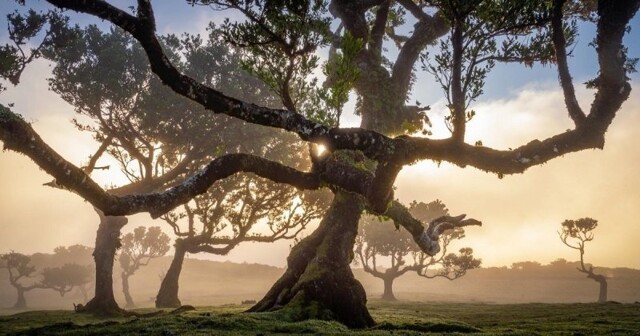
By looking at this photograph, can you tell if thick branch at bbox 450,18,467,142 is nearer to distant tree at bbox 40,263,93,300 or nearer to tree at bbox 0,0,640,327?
tree at bbox 0,0,640,327

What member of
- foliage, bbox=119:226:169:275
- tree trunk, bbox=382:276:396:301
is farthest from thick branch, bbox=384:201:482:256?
foliage, bbox=119:226:169:275

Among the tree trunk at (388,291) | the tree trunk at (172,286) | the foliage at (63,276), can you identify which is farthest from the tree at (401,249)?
the foliage at (63,276)

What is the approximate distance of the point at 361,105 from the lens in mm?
27703

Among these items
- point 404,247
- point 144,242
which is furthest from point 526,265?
point 144,242

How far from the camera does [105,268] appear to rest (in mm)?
30266

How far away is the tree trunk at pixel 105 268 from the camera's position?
28.6m

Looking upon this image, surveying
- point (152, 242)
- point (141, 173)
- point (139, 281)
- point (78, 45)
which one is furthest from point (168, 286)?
point (139, 281)

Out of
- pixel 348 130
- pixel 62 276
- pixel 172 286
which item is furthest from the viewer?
pixel 62 276

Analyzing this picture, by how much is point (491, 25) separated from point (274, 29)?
7.56 m

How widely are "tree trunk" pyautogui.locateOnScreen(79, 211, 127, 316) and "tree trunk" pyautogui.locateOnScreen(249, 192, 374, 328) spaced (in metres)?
17.8

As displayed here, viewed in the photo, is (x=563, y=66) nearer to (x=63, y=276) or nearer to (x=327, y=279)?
(x=327, y=279)

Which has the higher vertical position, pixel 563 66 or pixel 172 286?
pixel 563 66

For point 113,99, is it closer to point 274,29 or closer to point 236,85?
point 236,85

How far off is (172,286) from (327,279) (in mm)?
28457
